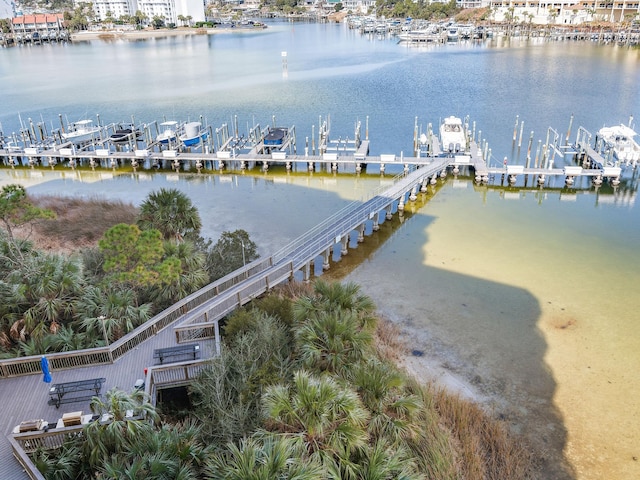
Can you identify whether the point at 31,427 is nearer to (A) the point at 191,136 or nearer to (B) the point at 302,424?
(B) the point at 302,424

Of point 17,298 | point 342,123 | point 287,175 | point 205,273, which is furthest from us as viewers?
point 342,123

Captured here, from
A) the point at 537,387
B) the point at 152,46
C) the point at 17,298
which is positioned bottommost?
the point at 537,387

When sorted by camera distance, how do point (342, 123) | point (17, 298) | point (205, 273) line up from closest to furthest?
1. point (17, 298)
2. point (205, 273)
3. point (342, 123)

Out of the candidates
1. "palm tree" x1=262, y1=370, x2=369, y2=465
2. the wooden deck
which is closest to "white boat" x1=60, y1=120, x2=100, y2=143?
the wooden deck

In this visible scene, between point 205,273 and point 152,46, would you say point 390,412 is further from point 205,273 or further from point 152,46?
point 152,46

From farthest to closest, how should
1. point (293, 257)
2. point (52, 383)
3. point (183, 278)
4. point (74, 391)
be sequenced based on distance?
point (293, 257) < point (183, 278) < point (52, 383) < point (74, 391)

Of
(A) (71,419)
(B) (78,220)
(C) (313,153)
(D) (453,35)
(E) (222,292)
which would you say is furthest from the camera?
(D) (453,35)

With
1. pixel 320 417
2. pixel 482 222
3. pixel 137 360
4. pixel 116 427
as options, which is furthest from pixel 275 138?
pixel 320 417

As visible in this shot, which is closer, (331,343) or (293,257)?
(331,343)

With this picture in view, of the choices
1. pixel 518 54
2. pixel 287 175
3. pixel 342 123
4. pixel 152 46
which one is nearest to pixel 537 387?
pixel 287 175
